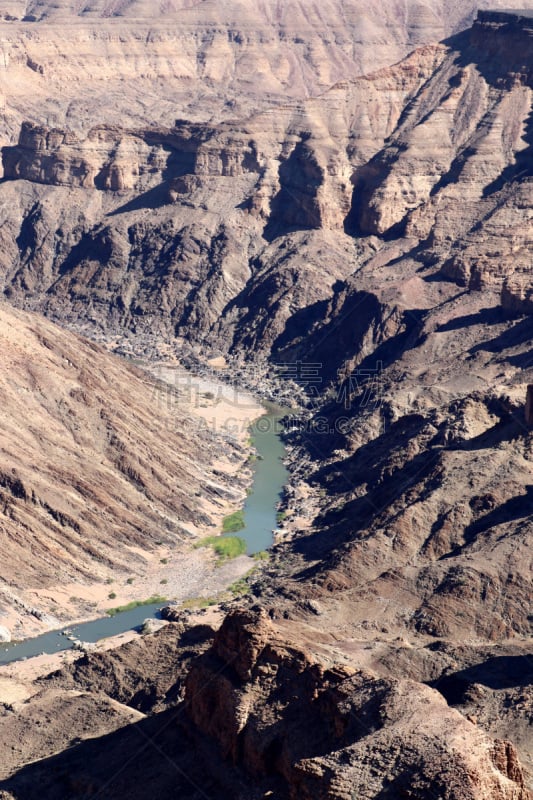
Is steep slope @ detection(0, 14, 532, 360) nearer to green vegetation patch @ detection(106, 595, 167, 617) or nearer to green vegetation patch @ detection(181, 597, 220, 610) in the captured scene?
green vegetation patch @ detection(106, 595, 167, 617)

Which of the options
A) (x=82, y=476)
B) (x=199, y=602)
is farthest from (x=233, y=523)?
(x=199, y=602)

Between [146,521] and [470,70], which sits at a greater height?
[470,70]

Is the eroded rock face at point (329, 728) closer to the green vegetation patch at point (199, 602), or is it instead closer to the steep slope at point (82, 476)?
the green vegetation patch at point (199, 602)

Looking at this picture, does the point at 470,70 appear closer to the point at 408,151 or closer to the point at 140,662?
the point at 408,151

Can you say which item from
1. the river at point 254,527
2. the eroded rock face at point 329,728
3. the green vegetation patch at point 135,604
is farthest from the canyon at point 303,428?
the green vegetation patch at point 135,604

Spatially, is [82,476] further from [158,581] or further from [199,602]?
[199,602]

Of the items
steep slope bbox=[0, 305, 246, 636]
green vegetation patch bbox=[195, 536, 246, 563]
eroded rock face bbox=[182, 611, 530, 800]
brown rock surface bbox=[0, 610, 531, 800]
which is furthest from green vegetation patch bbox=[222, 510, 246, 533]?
eroded rock face bbox=[182, 611, 530, 800]

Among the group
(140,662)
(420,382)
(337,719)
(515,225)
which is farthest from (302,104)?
(337,719)
